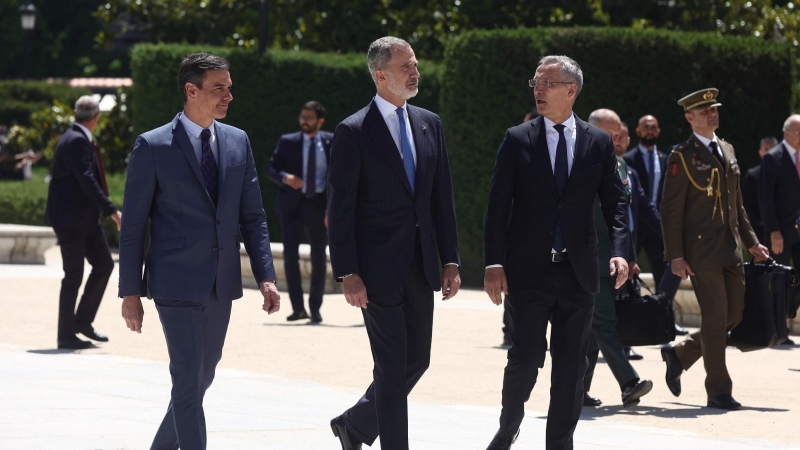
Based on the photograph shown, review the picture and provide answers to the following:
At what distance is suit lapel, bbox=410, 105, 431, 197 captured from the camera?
6.03m

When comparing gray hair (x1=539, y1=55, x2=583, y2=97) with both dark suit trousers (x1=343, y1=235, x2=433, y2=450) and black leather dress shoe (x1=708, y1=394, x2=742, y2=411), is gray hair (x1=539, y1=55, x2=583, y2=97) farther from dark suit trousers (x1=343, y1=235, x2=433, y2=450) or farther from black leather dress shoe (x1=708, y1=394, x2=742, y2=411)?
black leather dress shoe (x1=708, y1=394, x2=742, y2=411)

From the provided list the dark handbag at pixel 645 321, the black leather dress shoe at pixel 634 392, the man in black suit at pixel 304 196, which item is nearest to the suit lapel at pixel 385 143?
the black leather dress shoe at pixel 634 392

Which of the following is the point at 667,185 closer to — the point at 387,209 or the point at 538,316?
the point at 538,316

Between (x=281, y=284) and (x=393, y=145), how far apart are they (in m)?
11.1

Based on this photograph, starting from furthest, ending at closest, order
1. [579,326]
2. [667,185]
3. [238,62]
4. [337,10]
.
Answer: [337,10] < [238,62] < [667,185] < [579,326]

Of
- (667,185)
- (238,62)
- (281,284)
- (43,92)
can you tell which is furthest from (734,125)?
(43,92)

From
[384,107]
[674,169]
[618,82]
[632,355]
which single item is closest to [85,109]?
[632,355]

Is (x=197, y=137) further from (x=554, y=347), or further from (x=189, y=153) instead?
(x=554, y=347)

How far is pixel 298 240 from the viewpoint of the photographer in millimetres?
13906

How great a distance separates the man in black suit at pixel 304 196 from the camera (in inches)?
543

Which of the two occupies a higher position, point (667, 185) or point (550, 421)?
point (667, 185)

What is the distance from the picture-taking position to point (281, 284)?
16953mm

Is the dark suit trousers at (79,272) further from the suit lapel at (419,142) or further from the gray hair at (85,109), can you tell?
the suit lapel at (419,142)

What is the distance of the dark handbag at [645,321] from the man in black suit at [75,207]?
431cm
